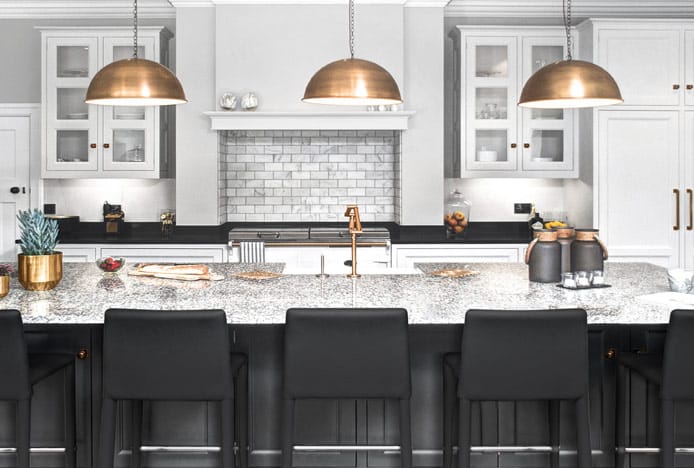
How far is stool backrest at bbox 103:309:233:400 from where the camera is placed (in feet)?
8.09

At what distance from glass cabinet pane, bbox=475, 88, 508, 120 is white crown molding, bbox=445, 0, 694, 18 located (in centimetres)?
77

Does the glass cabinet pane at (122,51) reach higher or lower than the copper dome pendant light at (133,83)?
higher

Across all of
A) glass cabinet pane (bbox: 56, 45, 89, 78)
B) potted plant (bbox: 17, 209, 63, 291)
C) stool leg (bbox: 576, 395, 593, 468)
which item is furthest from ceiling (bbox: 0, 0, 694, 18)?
stool leg (bbox: 576, 395, 593, 468)

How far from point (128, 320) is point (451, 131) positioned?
440cm

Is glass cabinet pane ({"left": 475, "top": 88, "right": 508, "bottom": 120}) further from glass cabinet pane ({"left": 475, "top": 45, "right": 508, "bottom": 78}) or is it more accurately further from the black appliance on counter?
the black appliance on counter

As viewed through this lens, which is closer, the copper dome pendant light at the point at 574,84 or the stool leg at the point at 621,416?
the stool leg at the point at 621,416

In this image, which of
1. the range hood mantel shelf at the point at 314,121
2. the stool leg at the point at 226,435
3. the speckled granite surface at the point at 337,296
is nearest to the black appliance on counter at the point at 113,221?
the range hood mantel shelf at the point at 314,121

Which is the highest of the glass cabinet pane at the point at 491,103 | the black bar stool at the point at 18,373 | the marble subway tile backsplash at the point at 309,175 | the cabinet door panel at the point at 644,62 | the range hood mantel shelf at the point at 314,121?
the cabinet door panel at the point at 644,62

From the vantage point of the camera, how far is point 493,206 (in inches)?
257

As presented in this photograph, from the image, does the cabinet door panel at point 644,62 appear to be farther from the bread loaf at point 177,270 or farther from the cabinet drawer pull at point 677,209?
the bread loaf at point 177,270

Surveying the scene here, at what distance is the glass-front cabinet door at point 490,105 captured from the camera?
595cm

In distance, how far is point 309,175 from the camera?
6402mm

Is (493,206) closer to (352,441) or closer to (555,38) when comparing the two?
(555,38)

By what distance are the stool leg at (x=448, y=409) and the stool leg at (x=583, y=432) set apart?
1.54ft
